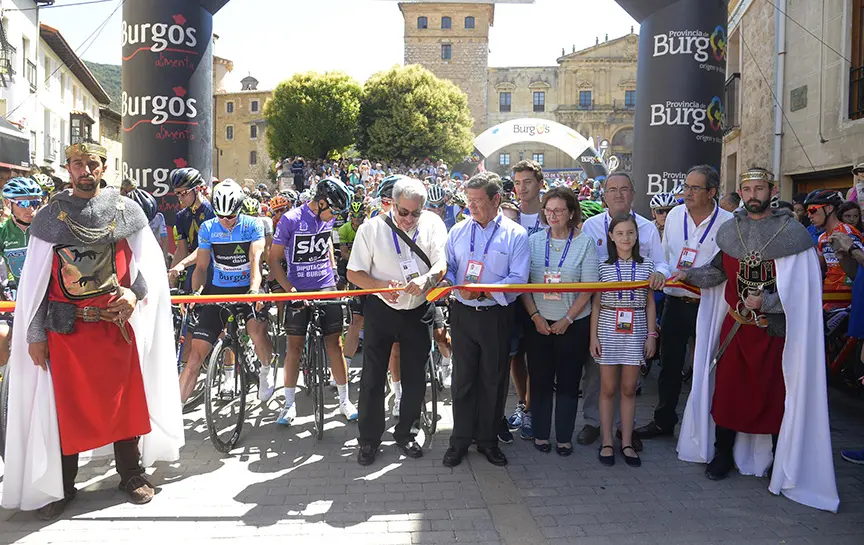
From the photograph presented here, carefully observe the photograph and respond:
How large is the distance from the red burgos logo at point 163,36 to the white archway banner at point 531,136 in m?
28.0

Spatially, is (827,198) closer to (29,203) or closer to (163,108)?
(29,203)

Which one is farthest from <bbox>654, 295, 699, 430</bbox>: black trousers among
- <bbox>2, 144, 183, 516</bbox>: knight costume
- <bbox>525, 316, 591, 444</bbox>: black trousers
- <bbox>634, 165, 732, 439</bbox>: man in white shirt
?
<bbox>2, 144, 183, 516</bbox>: knight costume

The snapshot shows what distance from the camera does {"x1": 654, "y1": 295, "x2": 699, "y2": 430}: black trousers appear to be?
5684 mm

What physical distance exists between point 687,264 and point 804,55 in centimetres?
1022

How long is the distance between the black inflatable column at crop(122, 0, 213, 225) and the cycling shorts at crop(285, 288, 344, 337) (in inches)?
138

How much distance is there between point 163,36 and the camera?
846 cm

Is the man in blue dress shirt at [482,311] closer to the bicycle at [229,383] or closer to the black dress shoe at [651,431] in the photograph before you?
the black dress shoe at [651,431]

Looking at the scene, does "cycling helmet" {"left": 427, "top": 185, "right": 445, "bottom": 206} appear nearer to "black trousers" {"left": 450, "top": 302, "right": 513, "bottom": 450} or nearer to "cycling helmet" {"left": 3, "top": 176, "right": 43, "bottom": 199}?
"black trousers" {"left": 450, "top": 302, "right": 513, "bottom": 450}

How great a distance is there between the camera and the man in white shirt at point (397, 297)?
16.3ft

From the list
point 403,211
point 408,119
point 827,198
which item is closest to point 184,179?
point 403,211

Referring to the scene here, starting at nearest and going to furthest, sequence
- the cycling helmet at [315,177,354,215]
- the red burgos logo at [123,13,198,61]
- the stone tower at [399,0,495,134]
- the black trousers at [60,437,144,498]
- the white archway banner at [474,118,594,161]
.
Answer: the black trousers at [60,437,144,498]
the cycling helmet at [315,177,354,215]
the red burgos logo at [123,13,198,61]
the white archway banner at [474,118,594,161]
the stone tower at [399,0,495,134]

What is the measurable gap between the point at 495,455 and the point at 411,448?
0.62 meters

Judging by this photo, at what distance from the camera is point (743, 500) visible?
4.47m

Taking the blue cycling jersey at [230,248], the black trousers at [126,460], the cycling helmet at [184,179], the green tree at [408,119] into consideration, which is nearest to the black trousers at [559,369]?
the blue cycling jersey at [230,248]
